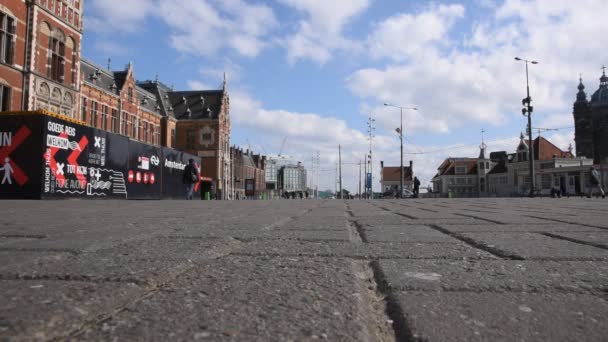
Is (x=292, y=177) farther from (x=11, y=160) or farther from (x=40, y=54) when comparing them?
(x=11, y=160)

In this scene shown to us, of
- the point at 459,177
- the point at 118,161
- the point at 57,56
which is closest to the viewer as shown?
the point at 118,161

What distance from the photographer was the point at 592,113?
319ft

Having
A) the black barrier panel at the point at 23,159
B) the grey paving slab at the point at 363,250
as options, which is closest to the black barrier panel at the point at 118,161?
the black barrier panel at the point at 23,159

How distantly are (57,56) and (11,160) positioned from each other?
1358 cm

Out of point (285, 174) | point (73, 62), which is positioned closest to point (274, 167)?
point (285, 174)

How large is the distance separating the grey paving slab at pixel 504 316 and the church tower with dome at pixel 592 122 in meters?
111

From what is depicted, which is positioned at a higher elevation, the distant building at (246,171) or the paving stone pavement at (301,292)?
the distant building at (246,171)

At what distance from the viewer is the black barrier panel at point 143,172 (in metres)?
18.4

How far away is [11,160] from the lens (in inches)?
533

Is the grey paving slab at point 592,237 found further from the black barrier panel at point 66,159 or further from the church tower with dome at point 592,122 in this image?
the church tower with dome at point 592,122

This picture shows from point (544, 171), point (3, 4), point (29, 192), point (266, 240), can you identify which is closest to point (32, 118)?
point (29, 192)

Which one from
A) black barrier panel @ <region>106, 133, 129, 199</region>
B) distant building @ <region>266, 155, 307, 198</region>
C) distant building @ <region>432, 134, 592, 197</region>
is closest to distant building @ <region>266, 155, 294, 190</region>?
distant building @ <region>266, 155, 307, 198</region>

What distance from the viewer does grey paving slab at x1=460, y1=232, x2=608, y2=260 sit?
86.8 inches

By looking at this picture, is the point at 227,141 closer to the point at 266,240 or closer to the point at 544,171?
the point at 544,171
